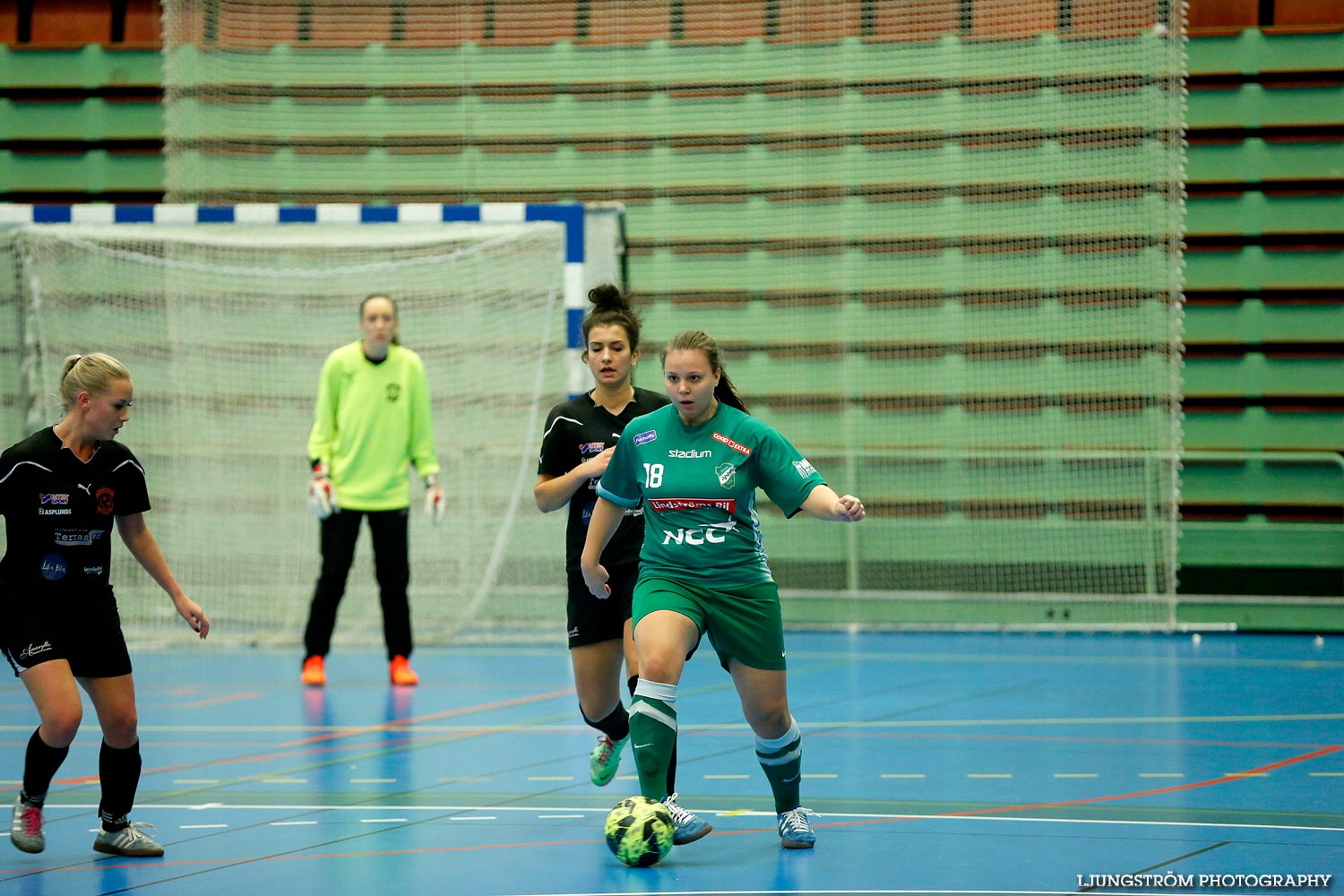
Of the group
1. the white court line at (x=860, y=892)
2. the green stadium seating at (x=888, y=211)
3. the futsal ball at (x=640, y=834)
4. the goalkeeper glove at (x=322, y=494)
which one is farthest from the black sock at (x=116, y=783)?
the green stadium seating at (x=888, y=211)

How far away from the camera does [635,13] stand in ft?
41.6

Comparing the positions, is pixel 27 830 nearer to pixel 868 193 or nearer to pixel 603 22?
pixel 868 193

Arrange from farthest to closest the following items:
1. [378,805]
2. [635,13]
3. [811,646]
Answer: [635,13], [811,646], [378,805]

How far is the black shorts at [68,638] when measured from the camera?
14.9 feet

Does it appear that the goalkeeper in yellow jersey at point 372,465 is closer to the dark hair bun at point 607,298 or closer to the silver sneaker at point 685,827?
the dark hair bun at point 607,298

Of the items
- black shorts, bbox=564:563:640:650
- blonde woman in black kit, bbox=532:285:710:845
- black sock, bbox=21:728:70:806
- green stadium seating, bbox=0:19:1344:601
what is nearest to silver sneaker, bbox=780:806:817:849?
blonde woman in black kit, bbox=532:285:710:845

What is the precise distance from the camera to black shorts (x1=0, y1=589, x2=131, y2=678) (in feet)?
14.9

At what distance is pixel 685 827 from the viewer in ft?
15.4

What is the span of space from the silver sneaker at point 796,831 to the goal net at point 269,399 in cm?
653

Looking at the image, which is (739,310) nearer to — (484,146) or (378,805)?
(484,146)

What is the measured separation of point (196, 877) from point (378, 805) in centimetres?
116

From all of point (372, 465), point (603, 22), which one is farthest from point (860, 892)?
point (603, 22)

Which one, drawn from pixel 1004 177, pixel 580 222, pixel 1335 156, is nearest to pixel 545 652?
pixel 580 222

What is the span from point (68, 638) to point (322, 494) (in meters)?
4.26
